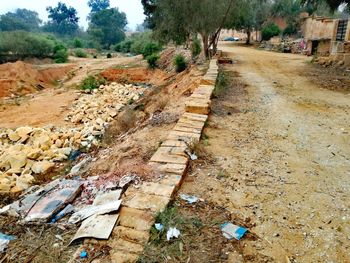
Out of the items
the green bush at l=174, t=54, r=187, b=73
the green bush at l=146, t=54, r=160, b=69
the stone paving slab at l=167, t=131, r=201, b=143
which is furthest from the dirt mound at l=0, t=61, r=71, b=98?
the stone paving slab at l=167, t=131, r=201, b=143

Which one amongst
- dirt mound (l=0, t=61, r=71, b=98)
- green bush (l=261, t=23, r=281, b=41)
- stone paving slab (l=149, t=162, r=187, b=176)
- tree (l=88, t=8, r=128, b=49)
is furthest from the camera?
tree (l=88, t=8, r=128, b=49)

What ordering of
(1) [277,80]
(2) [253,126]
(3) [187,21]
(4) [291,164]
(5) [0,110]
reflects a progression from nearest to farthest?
(4) [291,164] < (2) [253,126] < (1) [277,80] < (3) [187,21] < (5) [0,110]

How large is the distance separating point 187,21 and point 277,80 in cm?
517

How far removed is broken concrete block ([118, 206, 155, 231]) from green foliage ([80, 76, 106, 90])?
17.6 meters

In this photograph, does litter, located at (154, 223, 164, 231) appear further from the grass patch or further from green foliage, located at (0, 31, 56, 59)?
green foliage, located at (0, 31, 56, 59)

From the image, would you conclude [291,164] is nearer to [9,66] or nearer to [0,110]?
[0,110]

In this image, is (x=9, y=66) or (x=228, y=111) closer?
(x=228, y=111)

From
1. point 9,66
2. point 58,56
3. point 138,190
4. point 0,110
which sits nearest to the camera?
point 138,190

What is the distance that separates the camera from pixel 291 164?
12.5 feet

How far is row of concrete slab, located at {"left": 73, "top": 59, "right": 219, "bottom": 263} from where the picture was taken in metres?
2.34

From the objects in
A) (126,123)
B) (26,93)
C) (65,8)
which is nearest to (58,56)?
(26,93)

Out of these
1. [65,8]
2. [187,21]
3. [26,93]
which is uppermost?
[65,8]

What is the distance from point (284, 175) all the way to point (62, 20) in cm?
7133

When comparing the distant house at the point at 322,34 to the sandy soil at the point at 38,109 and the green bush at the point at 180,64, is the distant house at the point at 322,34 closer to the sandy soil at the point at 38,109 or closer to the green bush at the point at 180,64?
the green bush at the point at 180,64
